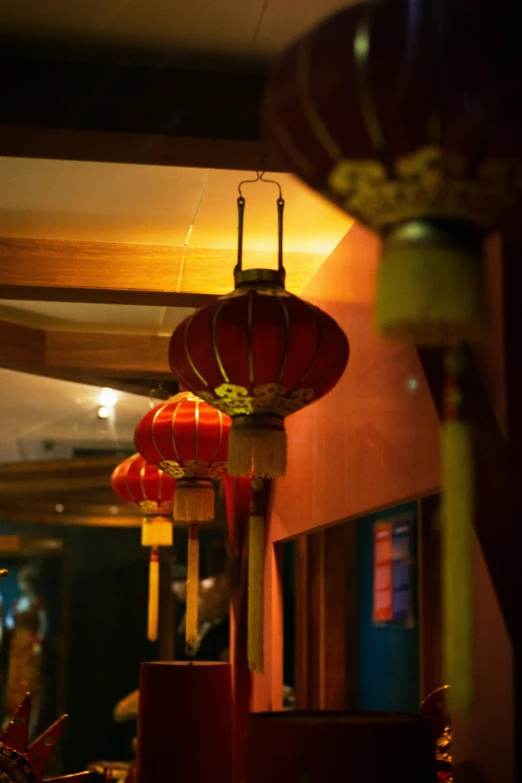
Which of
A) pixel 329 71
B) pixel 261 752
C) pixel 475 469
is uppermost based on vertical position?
pixel 329 71

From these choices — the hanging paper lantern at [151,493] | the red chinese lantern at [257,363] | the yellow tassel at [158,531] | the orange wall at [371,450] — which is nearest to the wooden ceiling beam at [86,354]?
the hanging paper lantern at [151,493]

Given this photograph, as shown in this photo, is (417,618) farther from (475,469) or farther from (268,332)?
(475,469)

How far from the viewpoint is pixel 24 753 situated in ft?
10.3

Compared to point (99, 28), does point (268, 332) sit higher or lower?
lower

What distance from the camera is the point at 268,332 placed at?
8.10ft

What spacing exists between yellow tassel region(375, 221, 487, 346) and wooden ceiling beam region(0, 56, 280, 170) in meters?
1.29

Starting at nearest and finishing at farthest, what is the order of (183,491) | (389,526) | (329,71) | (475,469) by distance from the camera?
(329,71)
(475,469)
(183,491)
(389,526)

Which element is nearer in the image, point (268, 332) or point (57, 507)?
point (268, 332)

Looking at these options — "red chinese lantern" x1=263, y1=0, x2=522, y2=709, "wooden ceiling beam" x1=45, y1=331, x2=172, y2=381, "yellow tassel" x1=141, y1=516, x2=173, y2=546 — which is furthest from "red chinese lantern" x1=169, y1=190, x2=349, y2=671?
"wooden ceiling beam" x1=45, y1=331, x2=172, y2=381

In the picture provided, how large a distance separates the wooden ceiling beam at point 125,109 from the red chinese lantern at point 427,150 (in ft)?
3.87

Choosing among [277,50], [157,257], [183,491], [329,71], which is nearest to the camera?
[329,71]

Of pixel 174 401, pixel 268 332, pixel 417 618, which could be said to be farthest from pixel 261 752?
pixel 417 618

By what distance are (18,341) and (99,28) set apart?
2.84 meters

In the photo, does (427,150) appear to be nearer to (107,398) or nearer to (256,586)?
(256,586)
